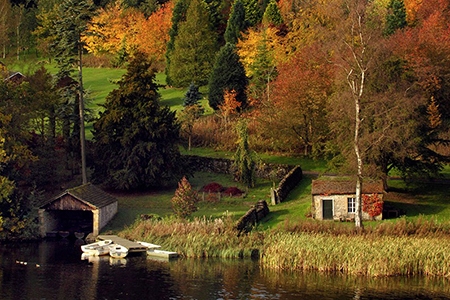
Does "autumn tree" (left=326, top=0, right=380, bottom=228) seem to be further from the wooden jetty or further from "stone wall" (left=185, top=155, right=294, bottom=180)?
the wooden jetty

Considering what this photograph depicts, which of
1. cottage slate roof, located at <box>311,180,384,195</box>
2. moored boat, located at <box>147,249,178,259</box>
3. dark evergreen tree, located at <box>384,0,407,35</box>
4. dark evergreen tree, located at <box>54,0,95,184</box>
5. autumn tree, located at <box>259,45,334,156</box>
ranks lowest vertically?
moored boat, located at <box>147,249,178,259</box>

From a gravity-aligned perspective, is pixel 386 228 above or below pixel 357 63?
below

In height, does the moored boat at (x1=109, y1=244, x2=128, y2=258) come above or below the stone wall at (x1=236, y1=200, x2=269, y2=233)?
below

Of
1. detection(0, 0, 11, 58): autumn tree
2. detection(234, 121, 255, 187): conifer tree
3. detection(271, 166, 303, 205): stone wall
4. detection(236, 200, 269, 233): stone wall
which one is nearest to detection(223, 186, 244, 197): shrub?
detection(234, 121, 255, 187): conifer tree

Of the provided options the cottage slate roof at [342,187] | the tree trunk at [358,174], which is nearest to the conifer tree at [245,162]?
the cottage slate roof at [342,187]

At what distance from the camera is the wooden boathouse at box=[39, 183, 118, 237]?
6341 cm

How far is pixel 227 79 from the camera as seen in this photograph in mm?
93312

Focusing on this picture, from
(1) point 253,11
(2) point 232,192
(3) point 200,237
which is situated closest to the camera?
(3) point 200,237

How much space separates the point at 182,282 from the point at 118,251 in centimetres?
925

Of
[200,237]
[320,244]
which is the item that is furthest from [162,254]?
[320,244]

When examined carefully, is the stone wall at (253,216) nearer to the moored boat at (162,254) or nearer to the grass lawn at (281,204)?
the grass lawn at (281,204)

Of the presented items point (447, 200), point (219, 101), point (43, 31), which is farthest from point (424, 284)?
point (43, 31)

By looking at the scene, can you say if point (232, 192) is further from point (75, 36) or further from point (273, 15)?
point (273, 15)

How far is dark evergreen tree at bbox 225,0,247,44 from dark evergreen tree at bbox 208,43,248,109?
1349cm
